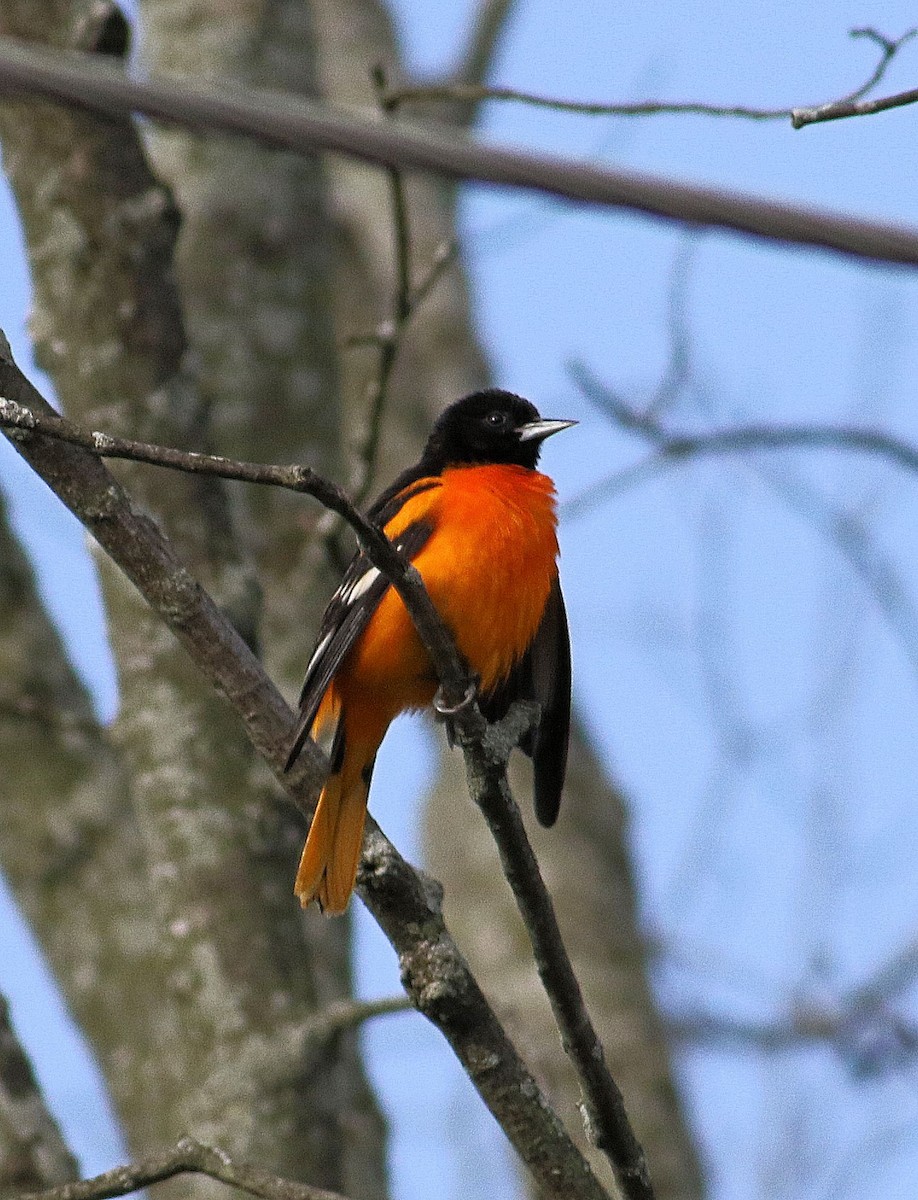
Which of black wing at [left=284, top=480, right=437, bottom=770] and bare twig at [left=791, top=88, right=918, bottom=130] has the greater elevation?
black wing at [left=284, top=480, right=437, bottom=770]

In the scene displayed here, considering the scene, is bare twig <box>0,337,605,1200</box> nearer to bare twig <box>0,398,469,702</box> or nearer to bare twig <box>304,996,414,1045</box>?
bare twig <box>0,398,469,702</box>

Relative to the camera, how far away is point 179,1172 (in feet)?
8.97

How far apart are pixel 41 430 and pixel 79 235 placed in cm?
273

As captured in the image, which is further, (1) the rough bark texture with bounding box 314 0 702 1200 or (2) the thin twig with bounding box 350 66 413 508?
(1) the rough bark texture with bounding box 314 0 702 1200

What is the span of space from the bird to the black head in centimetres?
38

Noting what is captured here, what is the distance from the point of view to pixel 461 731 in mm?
2949

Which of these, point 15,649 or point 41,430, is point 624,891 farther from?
point 41,430

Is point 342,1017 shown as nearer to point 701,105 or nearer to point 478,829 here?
point 701,105

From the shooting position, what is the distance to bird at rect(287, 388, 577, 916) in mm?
3961

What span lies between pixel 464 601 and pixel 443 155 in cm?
309

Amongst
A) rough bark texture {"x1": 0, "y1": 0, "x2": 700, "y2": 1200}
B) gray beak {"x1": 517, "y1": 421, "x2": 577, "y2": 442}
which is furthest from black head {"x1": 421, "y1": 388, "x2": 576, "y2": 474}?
rough bark texture {"x1": 0, "y1": 0, "x2": 700, "y2": 1200}

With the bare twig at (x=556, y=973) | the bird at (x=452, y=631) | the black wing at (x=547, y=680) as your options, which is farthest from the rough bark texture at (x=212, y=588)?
the bare twig at (x=556, y=973)

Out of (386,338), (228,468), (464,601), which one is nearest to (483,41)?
(386,338)

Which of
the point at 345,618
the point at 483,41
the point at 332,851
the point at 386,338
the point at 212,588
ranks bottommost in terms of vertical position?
the point at 332,851
